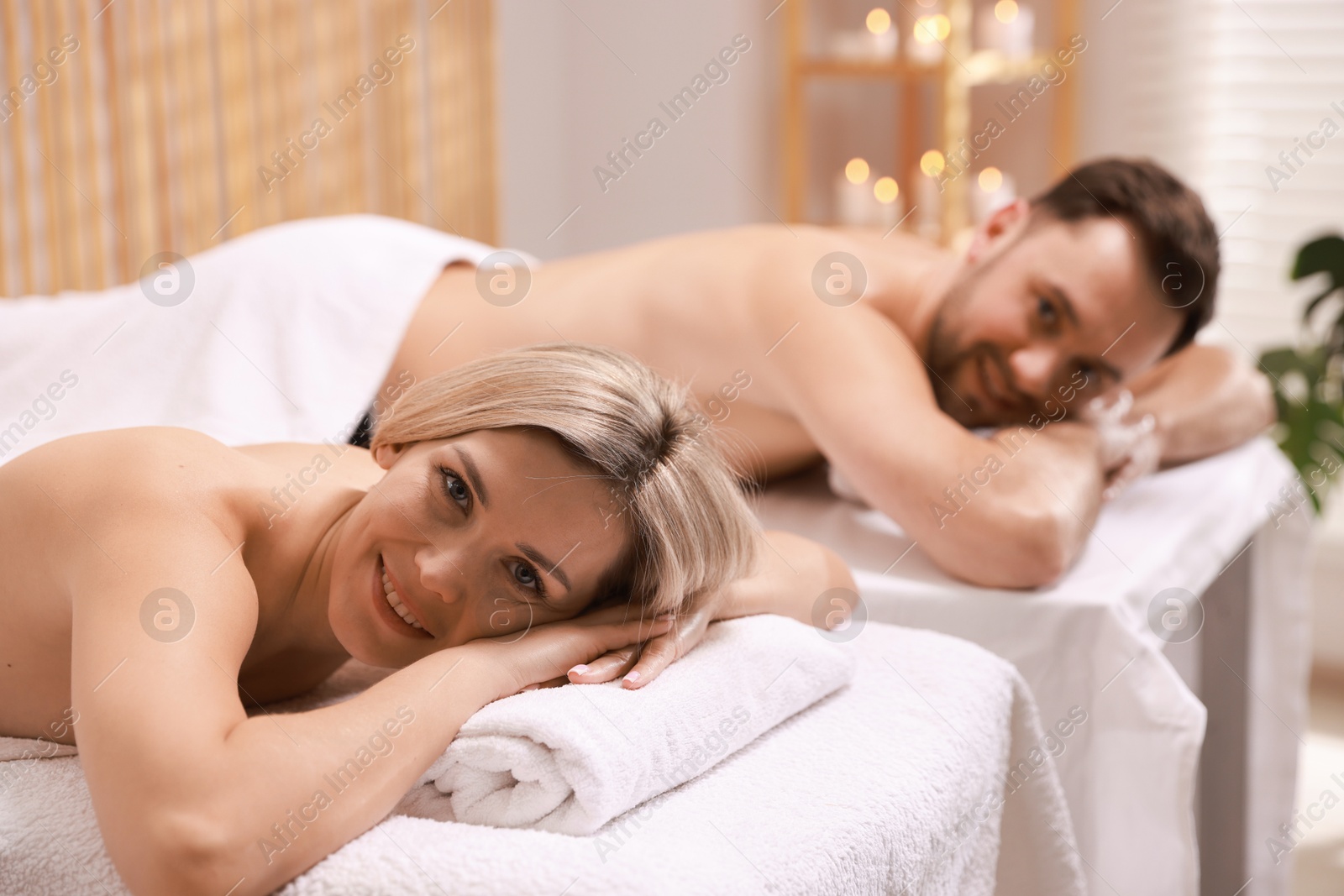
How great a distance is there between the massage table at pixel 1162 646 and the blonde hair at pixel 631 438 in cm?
41

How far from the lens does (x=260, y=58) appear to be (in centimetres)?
232

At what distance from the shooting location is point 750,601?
0.93m

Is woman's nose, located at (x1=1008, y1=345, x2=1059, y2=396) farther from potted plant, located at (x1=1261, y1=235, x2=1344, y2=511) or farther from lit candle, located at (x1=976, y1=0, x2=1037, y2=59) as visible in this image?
lit candle, located at (x1=976, y1=0, x2=1037, y2=59)

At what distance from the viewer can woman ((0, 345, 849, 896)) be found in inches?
25.4

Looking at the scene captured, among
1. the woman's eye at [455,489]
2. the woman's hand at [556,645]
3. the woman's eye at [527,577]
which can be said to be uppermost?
the woman's eye at [455,489]

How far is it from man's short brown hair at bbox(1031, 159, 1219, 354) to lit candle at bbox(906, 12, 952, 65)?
1.31m

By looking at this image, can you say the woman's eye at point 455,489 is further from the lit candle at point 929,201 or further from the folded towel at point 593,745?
the lit candle at point 929,201

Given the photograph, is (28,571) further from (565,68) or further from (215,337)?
(565,68)

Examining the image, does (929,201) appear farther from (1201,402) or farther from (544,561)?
(544,561)

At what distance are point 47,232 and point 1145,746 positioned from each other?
192 centimetres

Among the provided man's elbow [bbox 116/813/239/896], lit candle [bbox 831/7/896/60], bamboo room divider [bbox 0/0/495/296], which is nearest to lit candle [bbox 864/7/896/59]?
lit candle [bbox 831/7/896/60]

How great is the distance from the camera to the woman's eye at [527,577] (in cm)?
79

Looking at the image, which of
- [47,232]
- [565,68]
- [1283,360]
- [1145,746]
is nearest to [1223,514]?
[1145,746]

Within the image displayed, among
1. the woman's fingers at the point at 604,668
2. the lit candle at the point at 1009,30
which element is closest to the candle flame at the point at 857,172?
the lit candle at the point at 1009,30
